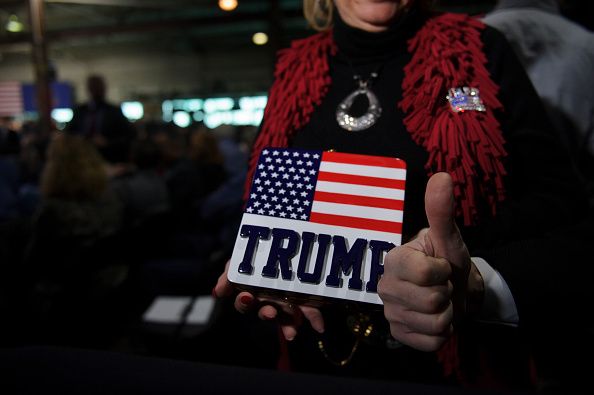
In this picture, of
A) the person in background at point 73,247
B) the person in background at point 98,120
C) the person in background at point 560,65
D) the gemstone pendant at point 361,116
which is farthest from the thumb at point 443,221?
the person in background at point 98,120

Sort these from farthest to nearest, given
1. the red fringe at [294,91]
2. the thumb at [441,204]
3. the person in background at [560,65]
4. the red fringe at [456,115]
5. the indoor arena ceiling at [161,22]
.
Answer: the indoor arena ceiling at [161,22] → the person in background at [560,65] → the red fringe at [294,91] → the red fringe at [456,115] → the thumb at [441,204]

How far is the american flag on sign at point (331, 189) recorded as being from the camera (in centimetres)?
61

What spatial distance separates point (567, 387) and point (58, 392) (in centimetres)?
148

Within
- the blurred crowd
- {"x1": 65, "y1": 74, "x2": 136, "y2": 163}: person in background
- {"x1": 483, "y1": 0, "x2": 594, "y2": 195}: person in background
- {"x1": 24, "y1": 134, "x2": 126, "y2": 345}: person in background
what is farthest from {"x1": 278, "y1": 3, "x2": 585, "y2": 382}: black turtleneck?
{"x1": 65, "y1": 74, "x2": 136, "y2": 163}: person in background

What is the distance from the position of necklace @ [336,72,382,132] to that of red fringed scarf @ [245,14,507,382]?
48mm

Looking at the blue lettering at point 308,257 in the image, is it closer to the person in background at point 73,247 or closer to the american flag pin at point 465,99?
the american flag pin at point 465,99

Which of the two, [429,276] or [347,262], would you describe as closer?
[429,276]

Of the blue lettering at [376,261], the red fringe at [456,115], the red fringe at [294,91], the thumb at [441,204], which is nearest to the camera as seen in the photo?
the thumb at [441,204]

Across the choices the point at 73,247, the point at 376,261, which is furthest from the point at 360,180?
the point at 73,247

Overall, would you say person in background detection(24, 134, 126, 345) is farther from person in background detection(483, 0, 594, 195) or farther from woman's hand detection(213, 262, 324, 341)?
person in background detection(483, 0, 594, 195)

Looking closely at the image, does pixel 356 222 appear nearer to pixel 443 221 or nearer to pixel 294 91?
pixel 443 221

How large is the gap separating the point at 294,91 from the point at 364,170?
30 centimetres

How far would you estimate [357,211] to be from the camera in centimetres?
61

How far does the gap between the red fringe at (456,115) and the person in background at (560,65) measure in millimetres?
384
